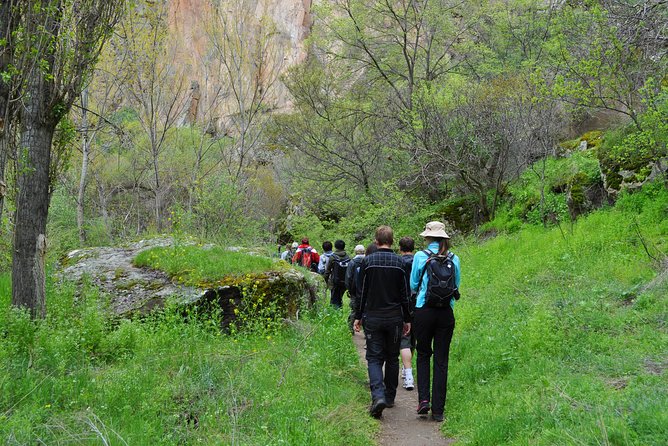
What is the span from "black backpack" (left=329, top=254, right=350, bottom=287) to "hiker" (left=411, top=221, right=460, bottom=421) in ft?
13.1

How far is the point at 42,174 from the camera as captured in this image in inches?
239

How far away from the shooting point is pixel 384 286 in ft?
17.2

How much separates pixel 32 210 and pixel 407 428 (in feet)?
16.3

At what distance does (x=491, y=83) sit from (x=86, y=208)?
1708 cm

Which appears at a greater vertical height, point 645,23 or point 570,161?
point 645,23

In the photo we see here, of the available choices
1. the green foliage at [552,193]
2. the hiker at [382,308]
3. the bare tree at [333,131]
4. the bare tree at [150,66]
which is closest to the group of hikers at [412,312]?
the hiker at [382,308]

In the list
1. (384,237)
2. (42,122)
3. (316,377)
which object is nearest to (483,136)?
(384,237)

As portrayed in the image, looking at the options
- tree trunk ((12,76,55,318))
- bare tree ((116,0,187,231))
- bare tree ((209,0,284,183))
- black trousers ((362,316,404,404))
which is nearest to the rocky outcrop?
tree trunk ((12,76,55,318))

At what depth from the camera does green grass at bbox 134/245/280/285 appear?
7.48m

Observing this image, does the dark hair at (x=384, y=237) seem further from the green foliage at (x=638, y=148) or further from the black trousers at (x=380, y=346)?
the green foliage at (x=638, y=148)

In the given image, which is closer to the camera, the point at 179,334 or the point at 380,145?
the point at 179,334

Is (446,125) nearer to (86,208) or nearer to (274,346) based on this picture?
(274,346)

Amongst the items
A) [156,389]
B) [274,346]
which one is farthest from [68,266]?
[156,389]

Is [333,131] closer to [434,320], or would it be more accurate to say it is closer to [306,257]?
[306,257]
